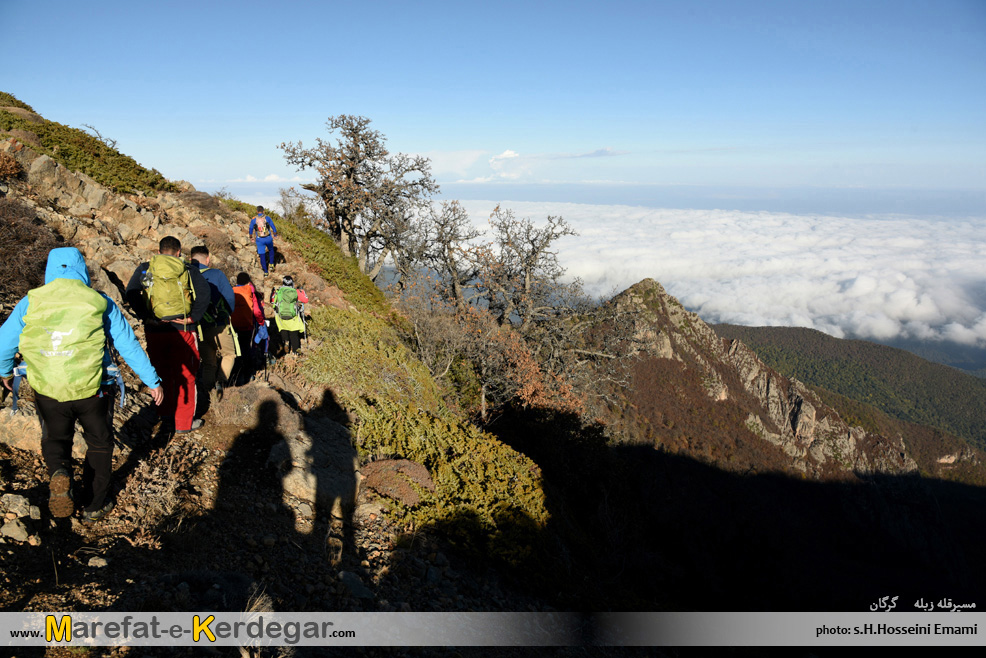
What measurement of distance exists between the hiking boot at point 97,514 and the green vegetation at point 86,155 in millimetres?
12331

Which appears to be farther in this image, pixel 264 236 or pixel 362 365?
pixel 264 236

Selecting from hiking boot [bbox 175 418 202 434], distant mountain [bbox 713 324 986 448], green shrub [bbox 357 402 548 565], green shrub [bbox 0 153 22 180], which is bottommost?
distant mountain [bbox 713 324 986 448]

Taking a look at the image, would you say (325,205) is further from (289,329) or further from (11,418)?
(11,418)

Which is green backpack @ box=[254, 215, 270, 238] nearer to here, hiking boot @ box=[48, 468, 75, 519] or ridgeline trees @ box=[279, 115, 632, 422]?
ridgeline trees @ box=[279, 115, 632, 422]

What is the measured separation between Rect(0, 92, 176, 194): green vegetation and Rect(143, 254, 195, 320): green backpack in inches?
412

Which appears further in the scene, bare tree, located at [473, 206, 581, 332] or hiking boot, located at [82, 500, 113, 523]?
bare tree, located at [473, 206, 581, 332]

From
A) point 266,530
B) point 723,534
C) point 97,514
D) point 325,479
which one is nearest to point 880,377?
point 723,534

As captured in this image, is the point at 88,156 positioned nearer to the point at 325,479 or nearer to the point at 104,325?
the point at 104,325

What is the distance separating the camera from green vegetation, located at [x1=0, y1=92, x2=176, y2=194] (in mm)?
12672

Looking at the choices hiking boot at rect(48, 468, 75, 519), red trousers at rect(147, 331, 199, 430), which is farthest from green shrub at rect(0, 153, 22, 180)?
hiking boot at rect(48, 468, 75, 519)

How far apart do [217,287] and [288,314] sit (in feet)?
9.15

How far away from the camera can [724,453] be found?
222 feet

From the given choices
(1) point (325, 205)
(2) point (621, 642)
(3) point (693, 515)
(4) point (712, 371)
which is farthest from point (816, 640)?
(4) point (712, 371)

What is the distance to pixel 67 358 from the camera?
356 cm
